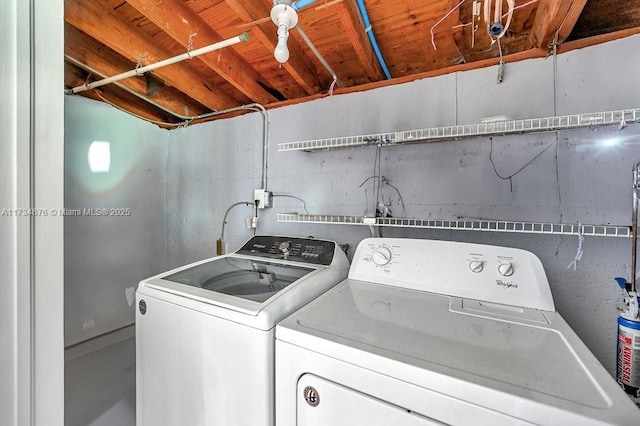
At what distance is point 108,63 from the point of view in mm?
1886

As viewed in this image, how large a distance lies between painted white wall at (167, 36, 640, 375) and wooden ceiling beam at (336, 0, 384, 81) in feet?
0.50

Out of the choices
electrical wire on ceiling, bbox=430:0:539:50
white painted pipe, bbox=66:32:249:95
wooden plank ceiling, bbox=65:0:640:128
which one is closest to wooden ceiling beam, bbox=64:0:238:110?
wooden plank ceiling, bbox=65:0:640:128

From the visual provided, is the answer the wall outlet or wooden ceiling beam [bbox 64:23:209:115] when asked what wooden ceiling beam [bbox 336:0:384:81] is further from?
wooden ceiling beam [bbox 64:23:209:115]

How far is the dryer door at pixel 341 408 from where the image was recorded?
0.66 metres

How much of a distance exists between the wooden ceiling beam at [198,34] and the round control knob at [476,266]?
1.77m

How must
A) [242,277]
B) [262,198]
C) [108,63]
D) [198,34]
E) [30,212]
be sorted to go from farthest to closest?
[262,198], [108,63], [198,34], [242,277], [30,212]

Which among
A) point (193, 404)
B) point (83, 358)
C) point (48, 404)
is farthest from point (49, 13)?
point (83, 358)

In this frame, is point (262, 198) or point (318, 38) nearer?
point (318, 38)

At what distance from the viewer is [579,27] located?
4.36 feet

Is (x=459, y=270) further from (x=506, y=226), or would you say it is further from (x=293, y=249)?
(x=293, y=249)

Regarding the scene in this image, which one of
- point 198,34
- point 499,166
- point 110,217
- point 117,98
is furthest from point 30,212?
point 117,98

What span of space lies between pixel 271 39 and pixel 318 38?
278 mm

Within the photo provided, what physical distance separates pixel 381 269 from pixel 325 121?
1.10 m

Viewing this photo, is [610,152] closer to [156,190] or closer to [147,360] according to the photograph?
[147,360]
